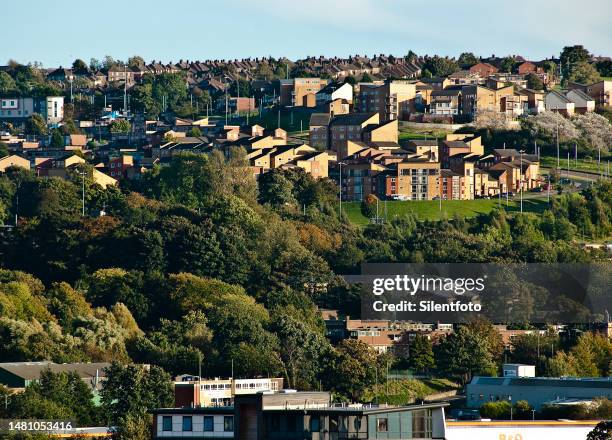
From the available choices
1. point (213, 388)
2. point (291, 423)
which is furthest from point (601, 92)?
point (291, 423)

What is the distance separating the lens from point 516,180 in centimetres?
9794

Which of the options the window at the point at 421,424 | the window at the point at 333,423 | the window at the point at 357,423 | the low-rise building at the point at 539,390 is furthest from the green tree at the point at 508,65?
the window at the point at 357,423

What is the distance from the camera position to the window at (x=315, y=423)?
101ft

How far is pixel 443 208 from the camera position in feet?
306

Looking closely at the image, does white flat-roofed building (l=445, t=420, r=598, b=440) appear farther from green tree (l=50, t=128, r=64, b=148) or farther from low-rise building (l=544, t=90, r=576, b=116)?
green tree (l=50, t=128, r=64, b=148)

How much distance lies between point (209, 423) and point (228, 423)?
0.44 m

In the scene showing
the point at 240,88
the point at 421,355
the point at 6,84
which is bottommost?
the point at 421,355

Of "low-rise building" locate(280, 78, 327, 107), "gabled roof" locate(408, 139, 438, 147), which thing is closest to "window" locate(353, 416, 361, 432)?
"gabled roof" locate(408, 139, 438, 147)

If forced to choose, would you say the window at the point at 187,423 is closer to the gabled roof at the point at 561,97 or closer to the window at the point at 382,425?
the window at the point at 382,425

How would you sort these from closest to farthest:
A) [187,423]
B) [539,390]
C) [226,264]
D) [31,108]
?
[187,423] < [539,390] < [226,264] < [31,108]

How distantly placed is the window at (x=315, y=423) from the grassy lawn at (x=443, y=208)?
6004cm

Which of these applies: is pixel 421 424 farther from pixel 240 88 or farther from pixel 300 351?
pixel 240 88

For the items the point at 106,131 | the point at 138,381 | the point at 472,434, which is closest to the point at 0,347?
the point at 138,381

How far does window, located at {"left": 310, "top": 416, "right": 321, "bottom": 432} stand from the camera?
30.9m
